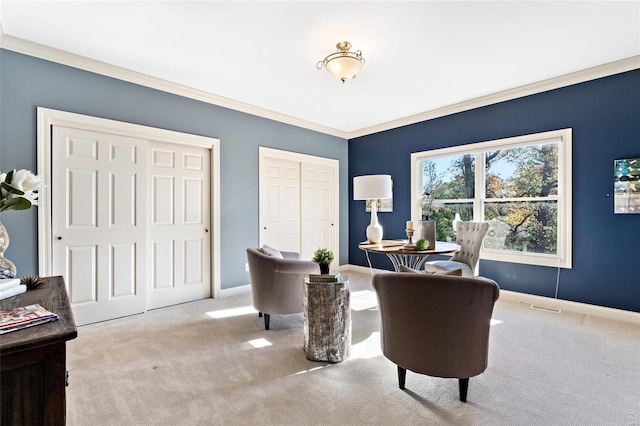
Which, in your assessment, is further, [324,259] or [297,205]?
[297,205]

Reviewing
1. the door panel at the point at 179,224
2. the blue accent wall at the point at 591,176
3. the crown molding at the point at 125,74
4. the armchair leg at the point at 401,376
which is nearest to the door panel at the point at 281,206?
the crown molding at the point at 125,74

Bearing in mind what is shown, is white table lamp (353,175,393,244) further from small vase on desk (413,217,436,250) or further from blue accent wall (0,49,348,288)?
blue accent wall (0,49,348,288)

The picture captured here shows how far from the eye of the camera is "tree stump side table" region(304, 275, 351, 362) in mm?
2256

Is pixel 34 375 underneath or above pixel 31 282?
underneath

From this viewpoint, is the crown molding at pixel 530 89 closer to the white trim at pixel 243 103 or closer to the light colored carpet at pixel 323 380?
the white trim at pixel 243 103

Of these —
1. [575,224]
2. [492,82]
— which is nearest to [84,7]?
[492,82]

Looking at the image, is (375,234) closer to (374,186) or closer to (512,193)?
(374,186)

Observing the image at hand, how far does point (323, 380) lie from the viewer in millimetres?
2033

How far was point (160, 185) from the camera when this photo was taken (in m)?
3.58

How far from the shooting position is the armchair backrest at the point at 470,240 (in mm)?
3574

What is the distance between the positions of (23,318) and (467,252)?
388 cm

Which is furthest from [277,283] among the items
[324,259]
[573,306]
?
[573,306]

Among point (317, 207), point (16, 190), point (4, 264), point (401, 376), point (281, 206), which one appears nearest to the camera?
point (16, 190)

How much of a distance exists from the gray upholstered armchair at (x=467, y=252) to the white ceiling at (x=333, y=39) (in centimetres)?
171
